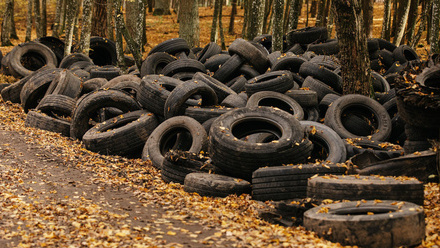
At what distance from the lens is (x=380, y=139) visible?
10383 millimetres

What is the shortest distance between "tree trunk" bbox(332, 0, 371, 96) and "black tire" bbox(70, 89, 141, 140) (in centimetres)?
561

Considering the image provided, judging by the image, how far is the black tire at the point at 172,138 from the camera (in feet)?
33.4

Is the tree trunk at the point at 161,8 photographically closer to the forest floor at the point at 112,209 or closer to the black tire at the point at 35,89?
the black tire at the point at 35,89

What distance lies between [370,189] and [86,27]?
14.9 meters

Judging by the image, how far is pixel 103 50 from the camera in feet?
68.3

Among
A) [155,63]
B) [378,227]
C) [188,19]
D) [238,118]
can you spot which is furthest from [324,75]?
[188,19]

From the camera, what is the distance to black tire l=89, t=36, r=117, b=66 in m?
20.3

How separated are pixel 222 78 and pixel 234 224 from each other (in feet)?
26.8

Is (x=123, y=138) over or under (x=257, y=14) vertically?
under

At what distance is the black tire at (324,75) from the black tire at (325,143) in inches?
126

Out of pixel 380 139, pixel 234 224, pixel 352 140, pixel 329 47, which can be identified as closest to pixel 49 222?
pixel 234 224

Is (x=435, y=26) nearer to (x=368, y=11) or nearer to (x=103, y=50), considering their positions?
(x=368, y=11)

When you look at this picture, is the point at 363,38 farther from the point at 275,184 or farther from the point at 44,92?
the point at 44,92

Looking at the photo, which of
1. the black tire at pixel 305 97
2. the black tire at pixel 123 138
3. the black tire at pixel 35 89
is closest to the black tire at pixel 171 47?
the black tire at pixel 35 89
